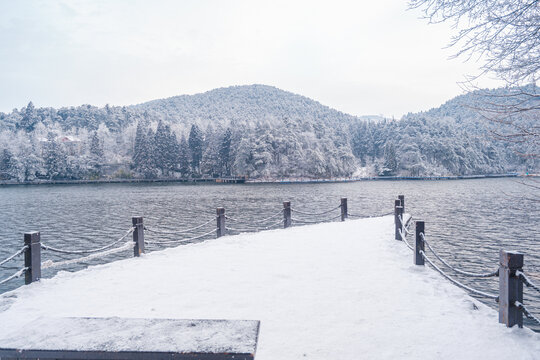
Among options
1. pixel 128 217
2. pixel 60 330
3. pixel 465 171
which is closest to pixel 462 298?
pixel 60 330

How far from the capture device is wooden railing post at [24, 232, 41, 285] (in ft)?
23.5

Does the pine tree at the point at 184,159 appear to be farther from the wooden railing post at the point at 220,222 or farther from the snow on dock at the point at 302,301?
the snow on dock at the point at 302,301

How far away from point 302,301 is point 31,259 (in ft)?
19.4

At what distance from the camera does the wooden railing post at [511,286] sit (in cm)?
470

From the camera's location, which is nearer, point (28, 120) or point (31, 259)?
point (31, 259)

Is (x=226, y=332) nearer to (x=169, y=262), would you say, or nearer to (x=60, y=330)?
(x=60, y=330)

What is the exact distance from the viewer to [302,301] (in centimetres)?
580

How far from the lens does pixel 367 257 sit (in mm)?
9078

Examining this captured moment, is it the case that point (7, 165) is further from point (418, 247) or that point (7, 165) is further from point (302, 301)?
point (418, 247)

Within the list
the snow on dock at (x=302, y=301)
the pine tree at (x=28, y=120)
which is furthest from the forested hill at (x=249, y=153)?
the snow on dock at (x=302, y=301)

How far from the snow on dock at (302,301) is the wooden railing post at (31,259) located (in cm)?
24

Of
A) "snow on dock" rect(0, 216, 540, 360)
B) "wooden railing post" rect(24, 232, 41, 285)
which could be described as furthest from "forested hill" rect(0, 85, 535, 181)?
"wooden railing post" rect(24, 232, 41, 285)

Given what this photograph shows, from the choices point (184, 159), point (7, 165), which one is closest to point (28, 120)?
point (7, 165)

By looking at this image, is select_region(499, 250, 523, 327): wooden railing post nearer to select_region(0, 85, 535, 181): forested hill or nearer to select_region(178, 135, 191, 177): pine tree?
select_region(0, 85, 535, 181): forested hill
